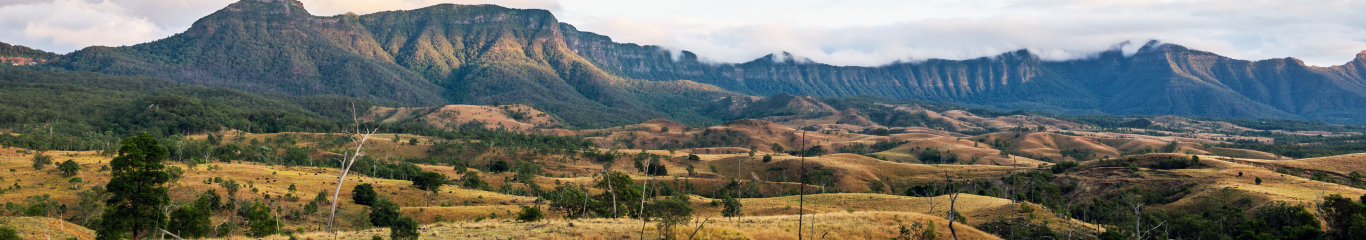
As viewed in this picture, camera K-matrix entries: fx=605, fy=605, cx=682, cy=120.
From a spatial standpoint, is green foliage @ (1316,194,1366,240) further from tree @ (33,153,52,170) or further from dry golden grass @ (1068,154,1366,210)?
tree @ (33,153,52,170)

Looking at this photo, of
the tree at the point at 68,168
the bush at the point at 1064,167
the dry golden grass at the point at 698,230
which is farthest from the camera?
the bush at the point at 1064,167

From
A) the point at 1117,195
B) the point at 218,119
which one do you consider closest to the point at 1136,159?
the point at 1117,195

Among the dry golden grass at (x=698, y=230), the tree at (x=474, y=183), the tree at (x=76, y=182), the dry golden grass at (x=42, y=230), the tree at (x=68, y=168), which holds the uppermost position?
the dry golden grass at (x=698, y=230)

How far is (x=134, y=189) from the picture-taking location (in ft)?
98.3

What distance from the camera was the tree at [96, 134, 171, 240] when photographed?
2962cm

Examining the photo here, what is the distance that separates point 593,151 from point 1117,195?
99.5m

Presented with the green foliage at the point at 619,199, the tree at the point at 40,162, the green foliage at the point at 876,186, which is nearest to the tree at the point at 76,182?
the tree at the point at 40,162

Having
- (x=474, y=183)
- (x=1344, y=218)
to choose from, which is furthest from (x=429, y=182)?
(x=1344, y=218)

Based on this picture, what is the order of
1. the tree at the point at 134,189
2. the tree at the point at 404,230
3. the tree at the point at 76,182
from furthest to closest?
the tree at the point at 76,182 < the tree at the point at 134,189 < the tree at the point at 404,230

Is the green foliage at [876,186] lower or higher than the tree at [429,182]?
lower

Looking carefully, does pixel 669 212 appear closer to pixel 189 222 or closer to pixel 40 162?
pixel 189 222

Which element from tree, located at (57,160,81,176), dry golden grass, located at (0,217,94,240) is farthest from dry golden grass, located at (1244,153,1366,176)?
tree, located at (57,160,81,176)

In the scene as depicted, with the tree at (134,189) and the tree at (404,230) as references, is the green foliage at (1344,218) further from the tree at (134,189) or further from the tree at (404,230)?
the tree at (134,189)

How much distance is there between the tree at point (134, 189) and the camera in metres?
29.6
